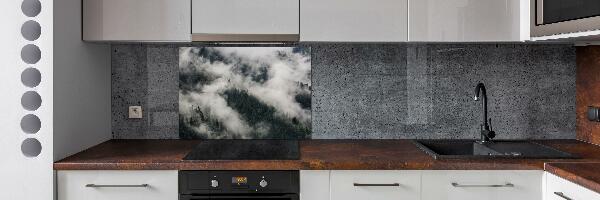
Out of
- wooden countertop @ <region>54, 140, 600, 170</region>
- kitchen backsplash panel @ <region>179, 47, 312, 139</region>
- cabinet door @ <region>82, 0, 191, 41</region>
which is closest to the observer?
wooden countertop @ <region>54, 140, 600, 170</region>

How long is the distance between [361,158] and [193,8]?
1002mm

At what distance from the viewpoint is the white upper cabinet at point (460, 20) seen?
8.53 ft

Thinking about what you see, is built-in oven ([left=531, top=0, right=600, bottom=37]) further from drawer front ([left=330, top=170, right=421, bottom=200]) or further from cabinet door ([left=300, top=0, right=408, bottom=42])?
drawer front ([left=330, top=170, right=421, bottom=200])

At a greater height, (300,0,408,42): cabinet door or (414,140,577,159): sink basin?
(300,0,408,42): cabinet door

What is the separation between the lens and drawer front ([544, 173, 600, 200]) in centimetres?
193

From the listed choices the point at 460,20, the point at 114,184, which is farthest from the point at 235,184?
the point at 460,20

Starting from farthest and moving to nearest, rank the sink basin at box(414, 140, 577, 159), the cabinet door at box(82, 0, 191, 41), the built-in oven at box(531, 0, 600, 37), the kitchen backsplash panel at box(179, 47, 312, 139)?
the kitchen backsplash panel at box(179, 47, 312, 139)
the sink basin at box(414, 140, 577, 159)
the cabinet door at box(82, 0, 191, 41)
the built-in oven at box(531, 0, 600, 37)

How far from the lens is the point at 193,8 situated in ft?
8.52

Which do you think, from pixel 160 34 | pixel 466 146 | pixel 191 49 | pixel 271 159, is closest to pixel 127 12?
pixel 160 34

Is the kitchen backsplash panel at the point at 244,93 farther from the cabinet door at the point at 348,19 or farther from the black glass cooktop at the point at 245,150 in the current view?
the cabinet door at the point at 348,19
